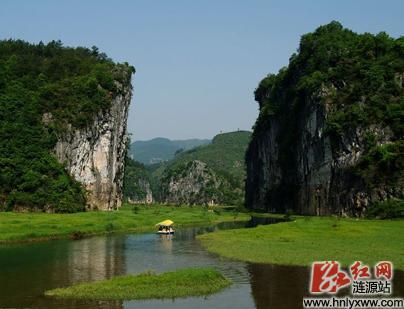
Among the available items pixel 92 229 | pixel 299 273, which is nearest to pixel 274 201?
pixel 92 229

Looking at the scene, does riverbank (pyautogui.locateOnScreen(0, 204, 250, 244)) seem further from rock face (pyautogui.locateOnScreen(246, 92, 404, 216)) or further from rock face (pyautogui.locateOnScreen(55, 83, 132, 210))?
rock face (pyautogui.locateOnScreen(246, 92, 404, 216))

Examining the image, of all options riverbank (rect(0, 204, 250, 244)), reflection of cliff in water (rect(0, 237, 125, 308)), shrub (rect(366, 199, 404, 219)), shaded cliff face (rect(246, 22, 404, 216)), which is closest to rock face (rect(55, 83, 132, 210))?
riverbank (rect(0, 204, 250, 244))

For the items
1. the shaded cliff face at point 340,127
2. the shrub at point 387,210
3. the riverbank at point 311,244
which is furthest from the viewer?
the shaded cliff face at point 340,127

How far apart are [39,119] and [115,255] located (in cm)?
6526

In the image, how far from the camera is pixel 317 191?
10869 centimetres

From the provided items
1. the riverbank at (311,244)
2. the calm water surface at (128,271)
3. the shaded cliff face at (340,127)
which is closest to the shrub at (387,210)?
the shaded cliff face at (340,127)

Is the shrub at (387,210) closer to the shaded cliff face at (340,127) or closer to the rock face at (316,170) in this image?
the shaded cliff face at (340,127)

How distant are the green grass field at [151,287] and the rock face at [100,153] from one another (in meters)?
77.5

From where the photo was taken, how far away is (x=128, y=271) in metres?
39.9

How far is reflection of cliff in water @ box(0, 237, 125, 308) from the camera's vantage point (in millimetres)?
30797

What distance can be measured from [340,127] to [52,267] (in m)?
69.6

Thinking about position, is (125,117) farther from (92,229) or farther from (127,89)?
(92,229)

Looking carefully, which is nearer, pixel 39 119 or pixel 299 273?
pixel 299 273

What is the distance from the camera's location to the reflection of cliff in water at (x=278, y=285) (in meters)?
29.3
